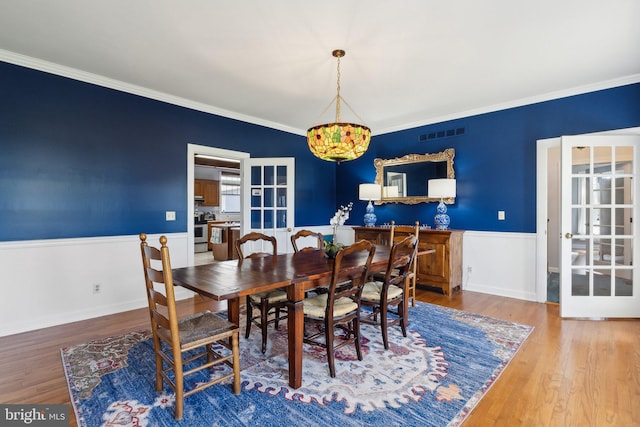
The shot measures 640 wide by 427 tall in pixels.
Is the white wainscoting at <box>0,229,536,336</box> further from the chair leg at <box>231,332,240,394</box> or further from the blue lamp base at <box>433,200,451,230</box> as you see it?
the chair leg at <box>231,332,240,394</box>

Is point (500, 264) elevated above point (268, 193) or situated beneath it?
situated beneath

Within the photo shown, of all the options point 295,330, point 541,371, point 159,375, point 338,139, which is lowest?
point 541,371

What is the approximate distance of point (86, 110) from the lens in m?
3.32

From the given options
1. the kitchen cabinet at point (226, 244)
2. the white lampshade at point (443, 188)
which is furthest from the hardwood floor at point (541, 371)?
the kitchen cabinet at point (226, 244)

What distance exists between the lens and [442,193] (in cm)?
441

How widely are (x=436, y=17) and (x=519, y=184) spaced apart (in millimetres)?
2693

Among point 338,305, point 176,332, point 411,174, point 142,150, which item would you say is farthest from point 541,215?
point 142,150

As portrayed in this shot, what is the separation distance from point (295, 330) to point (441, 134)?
3920mm

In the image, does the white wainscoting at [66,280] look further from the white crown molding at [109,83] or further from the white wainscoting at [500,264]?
the white wainscoting at [500,264]

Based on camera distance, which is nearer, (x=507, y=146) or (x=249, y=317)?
(x=249, y=317)

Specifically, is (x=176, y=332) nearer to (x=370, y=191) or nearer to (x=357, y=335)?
(x=357, y=335)

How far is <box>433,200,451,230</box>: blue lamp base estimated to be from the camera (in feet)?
14.6

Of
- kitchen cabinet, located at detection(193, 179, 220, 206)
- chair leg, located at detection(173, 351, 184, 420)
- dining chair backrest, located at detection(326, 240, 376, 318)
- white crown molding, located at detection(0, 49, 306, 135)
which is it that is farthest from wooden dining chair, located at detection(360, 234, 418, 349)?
kitchen cabinet, located at detection(193, 179, 220, 206)

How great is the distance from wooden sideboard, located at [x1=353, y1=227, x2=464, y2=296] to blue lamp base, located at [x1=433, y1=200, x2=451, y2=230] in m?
0.22
